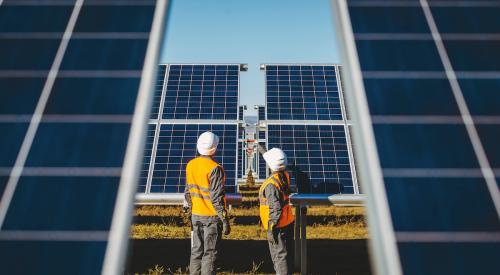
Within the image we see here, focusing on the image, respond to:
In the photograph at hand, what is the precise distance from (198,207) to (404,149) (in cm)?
378

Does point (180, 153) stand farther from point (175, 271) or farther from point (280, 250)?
point (280, 250)

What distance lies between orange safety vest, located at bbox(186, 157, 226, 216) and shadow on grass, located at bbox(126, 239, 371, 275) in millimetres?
1808

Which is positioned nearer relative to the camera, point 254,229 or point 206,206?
point 206,206

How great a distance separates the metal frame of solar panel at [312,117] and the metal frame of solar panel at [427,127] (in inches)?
179

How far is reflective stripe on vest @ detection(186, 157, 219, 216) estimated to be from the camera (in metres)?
5.28

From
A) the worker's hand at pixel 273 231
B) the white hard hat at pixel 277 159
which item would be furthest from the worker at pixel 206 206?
the white hard hat at pixel 277 159

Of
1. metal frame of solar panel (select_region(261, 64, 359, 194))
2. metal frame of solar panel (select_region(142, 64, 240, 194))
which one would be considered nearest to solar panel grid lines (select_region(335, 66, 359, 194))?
metal frame of solar panel (select_region(261, 64, 359, 194))

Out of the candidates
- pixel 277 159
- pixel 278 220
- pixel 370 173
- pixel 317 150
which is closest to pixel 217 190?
pixel 278 220

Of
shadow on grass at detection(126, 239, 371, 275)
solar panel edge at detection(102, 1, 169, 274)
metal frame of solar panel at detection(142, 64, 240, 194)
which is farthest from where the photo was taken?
metal frame of solar panel at detection(142, 64, 240, 194)

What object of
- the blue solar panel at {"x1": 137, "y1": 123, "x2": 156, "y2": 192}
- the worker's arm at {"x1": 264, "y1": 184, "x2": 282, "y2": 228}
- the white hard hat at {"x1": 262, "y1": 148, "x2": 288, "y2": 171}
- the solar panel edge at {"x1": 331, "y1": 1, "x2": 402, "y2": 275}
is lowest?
the solar panel edge at {"x1": 331, "y1": 1, "x2": 402, "y2": 275}

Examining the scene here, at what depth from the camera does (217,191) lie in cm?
517

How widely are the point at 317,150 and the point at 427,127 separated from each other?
7509 mm

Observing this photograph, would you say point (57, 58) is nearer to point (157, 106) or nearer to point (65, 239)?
point (65, 239)

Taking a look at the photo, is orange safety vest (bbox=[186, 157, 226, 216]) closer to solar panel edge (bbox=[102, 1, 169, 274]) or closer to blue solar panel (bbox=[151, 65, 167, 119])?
solar panel edge (bbox=[102, 1, 169, 274])
